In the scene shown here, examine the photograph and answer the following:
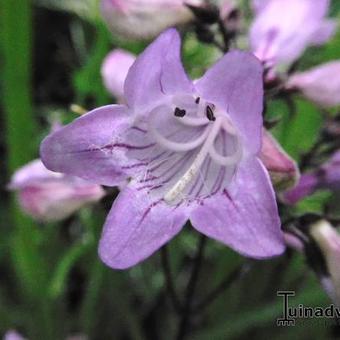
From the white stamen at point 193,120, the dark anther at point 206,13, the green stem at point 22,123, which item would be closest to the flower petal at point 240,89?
the white stamen at point 193,120

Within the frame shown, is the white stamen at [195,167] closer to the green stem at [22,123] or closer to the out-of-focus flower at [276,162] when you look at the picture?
the out-of-focus flower at [276,162]

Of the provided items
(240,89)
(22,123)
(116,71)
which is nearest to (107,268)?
(22,123)

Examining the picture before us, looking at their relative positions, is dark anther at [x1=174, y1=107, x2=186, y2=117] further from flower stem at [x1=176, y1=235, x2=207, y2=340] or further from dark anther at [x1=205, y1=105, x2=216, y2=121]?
flower stem at [x1=176, y1=235, x2=207, y2=340]

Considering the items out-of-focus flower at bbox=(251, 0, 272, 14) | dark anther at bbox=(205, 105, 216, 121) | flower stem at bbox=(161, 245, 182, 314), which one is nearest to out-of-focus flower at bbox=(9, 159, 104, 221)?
flower stem at bbox=(161, 245, 182, 314)

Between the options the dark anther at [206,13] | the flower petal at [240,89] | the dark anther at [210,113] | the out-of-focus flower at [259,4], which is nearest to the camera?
the flower petal at [240,89]

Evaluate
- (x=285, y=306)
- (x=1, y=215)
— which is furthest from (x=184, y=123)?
(x=1, y=215)

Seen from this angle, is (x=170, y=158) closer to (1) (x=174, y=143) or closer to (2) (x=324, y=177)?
(1) (x=174, y=143)
